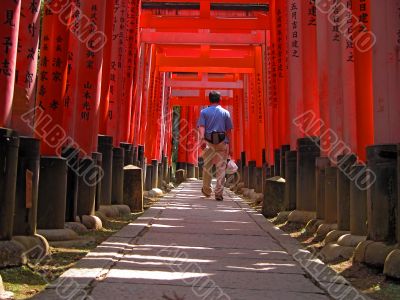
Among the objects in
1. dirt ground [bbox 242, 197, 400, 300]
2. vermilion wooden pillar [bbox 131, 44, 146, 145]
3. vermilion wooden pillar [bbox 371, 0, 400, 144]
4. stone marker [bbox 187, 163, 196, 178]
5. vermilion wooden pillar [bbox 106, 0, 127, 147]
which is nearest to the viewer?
dirt ground [bbox 242, 197, 400, 300]

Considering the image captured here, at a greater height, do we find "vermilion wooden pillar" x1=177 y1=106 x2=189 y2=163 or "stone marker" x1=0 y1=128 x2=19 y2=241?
"vermilion wooden pillar" x1=177 y1=106 x2=189 y2=163

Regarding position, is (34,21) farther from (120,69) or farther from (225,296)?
(120,69)

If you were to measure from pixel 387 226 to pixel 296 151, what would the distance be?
3.11 meters

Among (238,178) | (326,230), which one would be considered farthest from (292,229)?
(238,178)

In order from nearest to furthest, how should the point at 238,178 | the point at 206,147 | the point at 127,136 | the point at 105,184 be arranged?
the point at 105,184 < the point at 127,136 < the point at 206,147 < the point at 238,178

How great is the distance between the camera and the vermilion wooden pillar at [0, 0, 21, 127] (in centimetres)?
307

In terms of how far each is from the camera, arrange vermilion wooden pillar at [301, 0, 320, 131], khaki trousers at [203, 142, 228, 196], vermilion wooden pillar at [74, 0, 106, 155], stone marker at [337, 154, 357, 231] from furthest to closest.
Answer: khaki trousers at [203, 142, 228, 196], vermilion wooden pillar at [301, 0, 320, 131], vermilion wooden pillar at [74, 0, 106, 155], stone marker at [337, 154, 357, 231]

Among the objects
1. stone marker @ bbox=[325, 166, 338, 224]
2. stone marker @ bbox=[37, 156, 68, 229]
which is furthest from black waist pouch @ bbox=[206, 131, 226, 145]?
stone marker @ bbox=[37, 156, 68, 229]

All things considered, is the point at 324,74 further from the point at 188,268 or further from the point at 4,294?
the point at 4,294

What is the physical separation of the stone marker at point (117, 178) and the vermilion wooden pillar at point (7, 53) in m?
3.53

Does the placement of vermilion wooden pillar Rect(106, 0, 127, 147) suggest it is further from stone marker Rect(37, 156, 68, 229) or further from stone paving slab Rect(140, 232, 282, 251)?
stone marker Rect(37, 156, 68, 229)

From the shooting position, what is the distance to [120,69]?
718 centimetres

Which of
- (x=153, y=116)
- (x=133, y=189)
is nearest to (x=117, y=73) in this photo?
(x=133, y=189)

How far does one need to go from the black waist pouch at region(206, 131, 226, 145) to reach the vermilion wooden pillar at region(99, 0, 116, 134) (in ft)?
7.79
